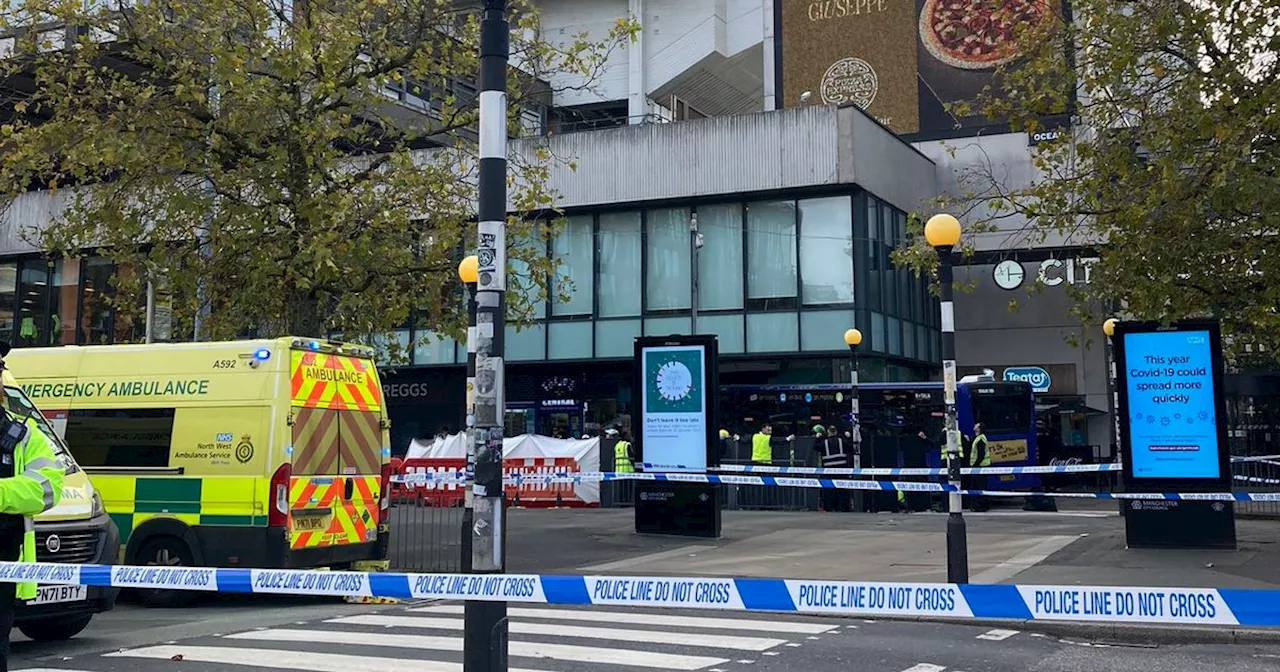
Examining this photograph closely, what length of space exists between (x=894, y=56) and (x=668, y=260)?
41.6 feet

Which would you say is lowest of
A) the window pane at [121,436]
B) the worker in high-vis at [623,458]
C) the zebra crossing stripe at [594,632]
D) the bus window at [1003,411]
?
the zebra crossing stripe at [594,632]

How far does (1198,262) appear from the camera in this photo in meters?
13.6

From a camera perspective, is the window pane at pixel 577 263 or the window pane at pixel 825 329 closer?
the window pane at pixel 825 329

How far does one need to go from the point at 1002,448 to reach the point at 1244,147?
1758cm

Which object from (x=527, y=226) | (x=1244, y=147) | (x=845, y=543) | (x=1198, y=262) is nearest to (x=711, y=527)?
(x=845, y=543)

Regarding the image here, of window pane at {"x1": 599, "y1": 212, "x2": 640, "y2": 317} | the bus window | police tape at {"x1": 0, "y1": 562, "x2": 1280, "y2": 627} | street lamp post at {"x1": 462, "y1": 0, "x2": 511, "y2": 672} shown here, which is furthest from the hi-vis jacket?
window pane at {"x1": 599, "y1": 212, "x2": 640, "y2": 317}

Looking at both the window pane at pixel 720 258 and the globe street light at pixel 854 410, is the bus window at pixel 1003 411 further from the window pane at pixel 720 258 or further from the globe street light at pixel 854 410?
the window pane at pixel 720 258

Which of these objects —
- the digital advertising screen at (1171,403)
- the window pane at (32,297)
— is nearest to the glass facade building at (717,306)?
the window pane at (32,297)

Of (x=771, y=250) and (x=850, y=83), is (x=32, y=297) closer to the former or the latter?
(x=771, y=250)

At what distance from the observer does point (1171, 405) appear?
48.2ft

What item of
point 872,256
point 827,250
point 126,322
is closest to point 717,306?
point 827,250

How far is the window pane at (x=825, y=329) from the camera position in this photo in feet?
99.1

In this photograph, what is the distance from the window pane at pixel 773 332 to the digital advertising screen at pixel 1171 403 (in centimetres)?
1603

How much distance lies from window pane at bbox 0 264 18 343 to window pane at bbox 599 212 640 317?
20.8 m
